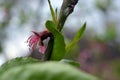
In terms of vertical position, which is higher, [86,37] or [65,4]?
[65,4]

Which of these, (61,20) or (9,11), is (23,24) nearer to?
(9,11)

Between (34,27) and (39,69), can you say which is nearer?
(39,69)

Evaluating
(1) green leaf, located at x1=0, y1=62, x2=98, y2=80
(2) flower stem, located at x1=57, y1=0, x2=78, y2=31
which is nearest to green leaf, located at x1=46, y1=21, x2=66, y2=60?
(2) flower stem, located at x1=57, y1=0, x2=78, y2=31

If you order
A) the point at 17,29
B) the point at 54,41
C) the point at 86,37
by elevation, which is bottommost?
the point at 86,37

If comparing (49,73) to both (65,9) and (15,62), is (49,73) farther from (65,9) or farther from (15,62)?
(65,9)

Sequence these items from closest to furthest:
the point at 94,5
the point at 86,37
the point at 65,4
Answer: the point at 65,4 → the point at 94,5 → the point at 86,37

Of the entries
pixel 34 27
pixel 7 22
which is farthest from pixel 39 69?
pixel 7 22

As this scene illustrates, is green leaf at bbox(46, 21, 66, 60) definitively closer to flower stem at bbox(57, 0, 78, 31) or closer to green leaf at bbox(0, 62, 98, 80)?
flower stem at bbox(57, 0, 78, 31)

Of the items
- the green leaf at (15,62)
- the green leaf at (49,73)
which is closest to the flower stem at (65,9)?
the green leaf at (15,62)
